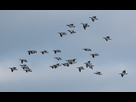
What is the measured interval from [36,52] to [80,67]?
25817 millimetres

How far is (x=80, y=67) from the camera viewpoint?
181 metres

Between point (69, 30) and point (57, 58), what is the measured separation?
60.3 ft
